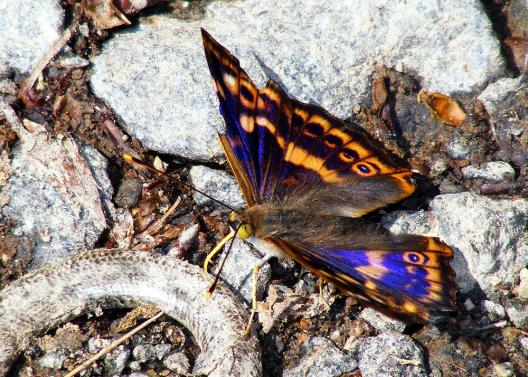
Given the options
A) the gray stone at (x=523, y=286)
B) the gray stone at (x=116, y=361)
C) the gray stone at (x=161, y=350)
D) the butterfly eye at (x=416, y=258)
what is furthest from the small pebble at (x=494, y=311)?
the gray stone at (x=116, y=361)

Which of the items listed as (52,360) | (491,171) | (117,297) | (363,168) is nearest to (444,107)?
(491,171)

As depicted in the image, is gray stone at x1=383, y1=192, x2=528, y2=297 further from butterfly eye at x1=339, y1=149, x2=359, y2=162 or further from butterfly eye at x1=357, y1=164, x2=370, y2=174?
butterfly eye at x1=339, y1=149, x2=359, y2=162

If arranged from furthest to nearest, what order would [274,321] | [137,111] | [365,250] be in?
[137,111], [274,321], [365,250]

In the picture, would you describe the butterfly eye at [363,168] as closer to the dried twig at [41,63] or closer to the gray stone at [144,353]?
the gray stone at [144,353]

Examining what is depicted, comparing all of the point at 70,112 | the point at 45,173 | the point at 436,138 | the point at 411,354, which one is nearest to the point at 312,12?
the point at 436,138

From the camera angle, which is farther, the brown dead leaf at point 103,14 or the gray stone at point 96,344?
the brown dead leaf at point 103,14

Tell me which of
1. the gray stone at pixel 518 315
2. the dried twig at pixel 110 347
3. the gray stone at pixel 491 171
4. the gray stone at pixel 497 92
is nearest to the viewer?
the dried twig at pixel 110 347

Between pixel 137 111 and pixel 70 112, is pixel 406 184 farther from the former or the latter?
pixel 70 112
